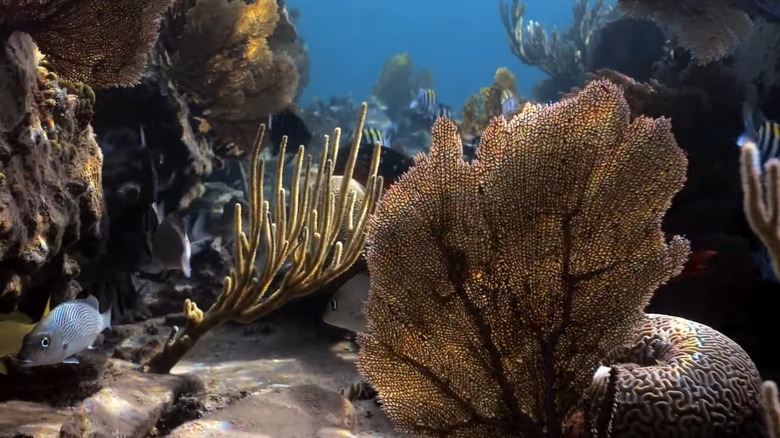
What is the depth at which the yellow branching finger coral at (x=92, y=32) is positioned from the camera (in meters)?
2.88

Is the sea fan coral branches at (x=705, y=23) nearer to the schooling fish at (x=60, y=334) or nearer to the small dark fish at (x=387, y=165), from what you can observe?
the small dark fish at (x=387, y=165)

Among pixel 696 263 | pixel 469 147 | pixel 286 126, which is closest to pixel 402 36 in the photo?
pixel 469 147

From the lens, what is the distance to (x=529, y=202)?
2.34m

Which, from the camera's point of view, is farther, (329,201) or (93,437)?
(329,201)

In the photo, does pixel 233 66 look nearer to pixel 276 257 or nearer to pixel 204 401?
pixel 276 257

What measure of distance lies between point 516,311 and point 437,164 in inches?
28.4

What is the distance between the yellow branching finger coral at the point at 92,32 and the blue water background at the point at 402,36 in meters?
103

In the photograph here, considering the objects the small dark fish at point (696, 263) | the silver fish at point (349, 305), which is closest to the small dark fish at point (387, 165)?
the silver fish at point (349, 305)

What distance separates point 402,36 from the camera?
12425 cm

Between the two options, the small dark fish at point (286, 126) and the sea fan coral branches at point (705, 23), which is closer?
the sea fan coral branches at point (705, 23)

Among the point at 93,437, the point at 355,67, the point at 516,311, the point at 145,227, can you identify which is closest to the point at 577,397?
the point at 516,311

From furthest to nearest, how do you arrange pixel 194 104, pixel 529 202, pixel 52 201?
pixel 194 104 < pixel 52 201 < pixel 529 202

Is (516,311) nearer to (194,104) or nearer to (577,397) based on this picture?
(577,397)

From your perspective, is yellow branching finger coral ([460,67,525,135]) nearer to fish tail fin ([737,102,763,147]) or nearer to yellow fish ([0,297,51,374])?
fish tail fin ([737,102,763,147])
